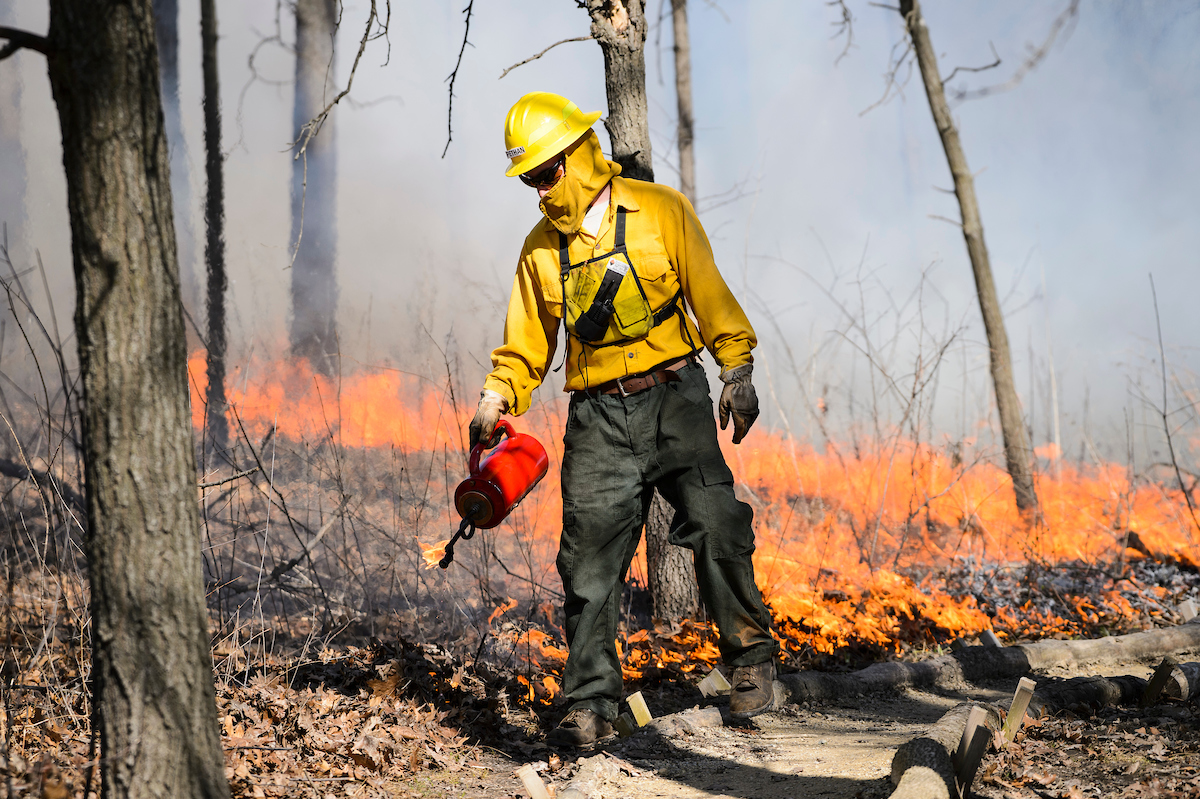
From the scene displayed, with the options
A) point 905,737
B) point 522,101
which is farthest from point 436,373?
point 905,737

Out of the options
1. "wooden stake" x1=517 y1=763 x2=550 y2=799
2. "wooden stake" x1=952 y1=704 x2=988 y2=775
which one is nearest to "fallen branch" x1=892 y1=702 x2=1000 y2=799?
"wooden stake" x1=952 y1=704 x2=988 y2=775

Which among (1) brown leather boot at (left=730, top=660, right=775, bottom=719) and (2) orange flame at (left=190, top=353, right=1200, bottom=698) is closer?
(1) brown leather boot at (left=730, top=660, right=775, bottom=719)

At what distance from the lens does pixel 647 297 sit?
3355mm

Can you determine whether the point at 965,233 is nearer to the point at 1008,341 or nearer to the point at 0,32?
the point at 1008,341

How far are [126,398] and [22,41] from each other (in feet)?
2.88

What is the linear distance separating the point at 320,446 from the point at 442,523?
109 centimetres

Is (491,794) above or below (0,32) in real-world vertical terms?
below

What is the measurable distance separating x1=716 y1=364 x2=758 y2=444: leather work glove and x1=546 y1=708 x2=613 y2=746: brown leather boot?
126 centimetres

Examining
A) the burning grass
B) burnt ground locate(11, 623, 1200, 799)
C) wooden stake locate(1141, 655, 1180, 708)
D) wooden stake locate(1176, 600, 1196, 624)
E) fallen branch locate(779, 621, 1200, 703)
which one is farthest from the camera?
wooden stake locate(1176, 600, 1196, 624)

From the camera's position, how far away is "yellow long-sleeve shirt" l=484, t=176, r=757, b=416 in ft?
11.0

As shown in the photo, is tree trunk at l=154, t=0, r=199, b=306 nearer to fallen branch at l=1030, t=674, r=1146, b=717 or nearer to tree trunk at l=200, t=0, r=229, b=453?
tree trunk at l=200, t=0, r=229, b=453

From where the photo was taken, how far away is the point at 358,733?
3.12 metres

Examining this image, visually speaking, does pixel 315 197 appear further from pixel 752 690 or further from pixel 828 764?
pixel 828 764

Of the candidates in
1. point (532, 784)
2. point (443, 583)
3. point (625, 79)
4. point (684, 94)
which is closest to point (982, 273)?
point (684, 94)
